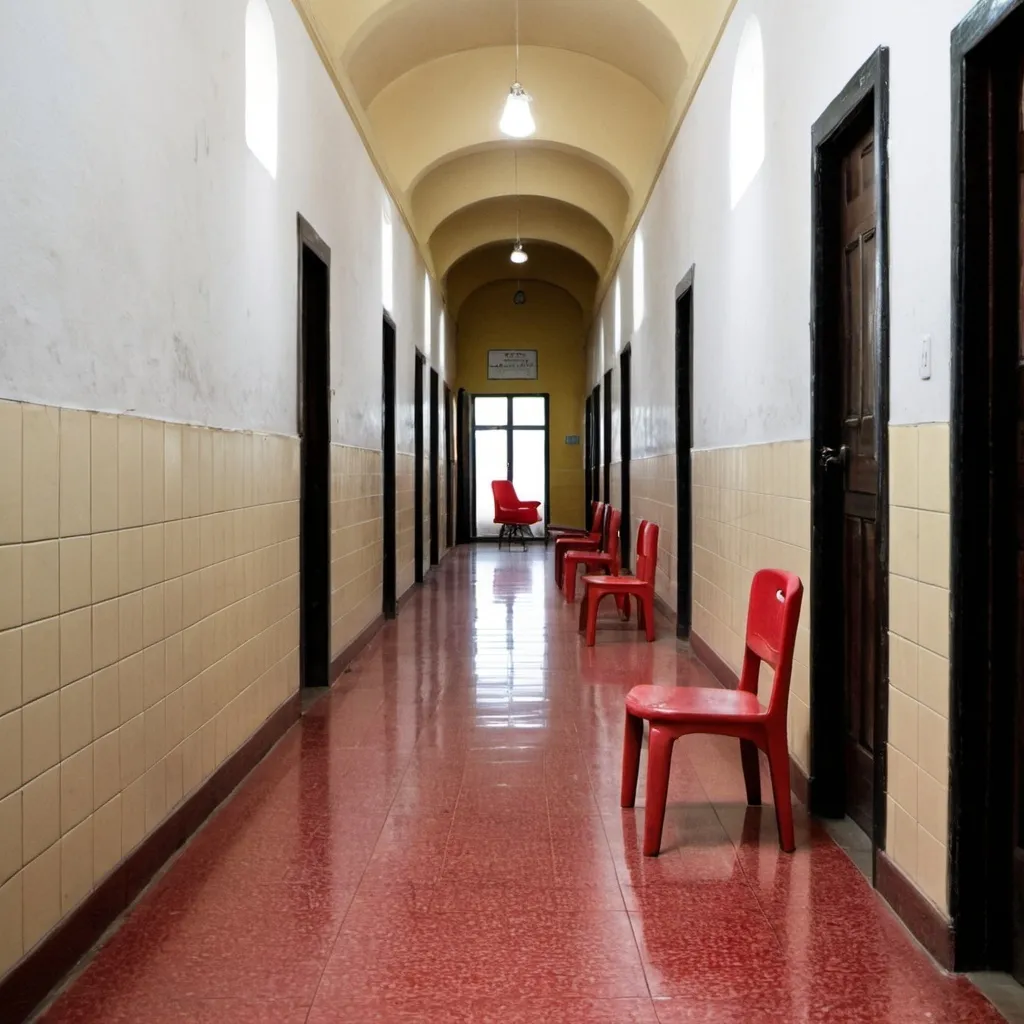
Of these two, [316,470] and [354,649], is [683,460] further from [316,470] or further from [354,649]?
[316,470]

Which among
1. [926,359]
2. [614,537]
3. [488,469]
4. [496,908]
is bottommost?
[496,908]

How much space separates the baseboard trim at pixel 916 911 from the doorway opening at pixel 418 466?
7301mm

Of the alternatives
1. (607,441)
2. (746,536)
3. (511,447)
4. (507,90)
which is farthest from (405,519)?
(511,447)

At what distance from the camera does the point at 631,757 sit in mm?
3412

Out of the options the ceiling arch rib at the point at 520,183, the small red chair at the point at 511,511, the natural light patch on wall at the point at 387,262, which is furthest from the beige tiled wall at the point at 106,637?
the small red chair at the point at 511,511

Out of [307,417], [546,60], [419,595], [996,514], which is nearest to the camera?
[996,514]

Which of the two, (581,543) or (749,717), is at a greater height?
(581,543)

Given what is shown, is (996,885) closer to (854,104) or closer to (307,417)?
(854,104)

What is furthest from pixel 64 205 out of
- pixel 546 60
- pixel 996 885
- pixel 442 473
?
pixel 442 473

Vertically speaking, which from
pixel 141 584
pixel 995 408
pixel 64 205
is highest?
pixel 64 205

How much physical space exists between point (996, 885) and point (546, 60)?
7.02 meters

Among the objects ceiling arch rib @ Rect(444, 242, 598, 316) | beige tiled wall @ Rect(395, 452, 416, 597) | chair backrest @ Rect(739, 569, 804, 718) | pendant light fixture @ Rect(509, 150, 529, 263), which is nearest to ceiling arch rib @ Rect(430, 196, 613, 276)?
pendant light fixture @ Rect(509, 150, 529, 263)

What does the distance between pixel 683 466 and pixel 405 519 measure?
300 centimetres

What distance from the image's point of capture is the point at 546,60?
25.7ft
